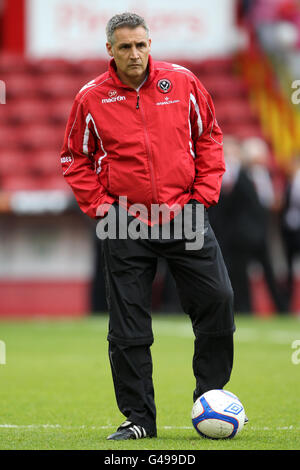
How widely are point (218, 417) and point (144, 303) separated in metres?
0.74

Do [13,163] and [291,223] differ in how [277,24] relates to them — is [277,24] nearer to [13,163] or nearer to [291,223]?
[291,223]

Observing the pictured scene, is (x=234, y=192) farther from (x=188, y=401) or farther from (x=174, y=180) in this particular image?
(x=174, y=180)

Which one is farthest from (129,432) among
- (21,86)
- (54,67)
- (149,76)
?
(54,67)

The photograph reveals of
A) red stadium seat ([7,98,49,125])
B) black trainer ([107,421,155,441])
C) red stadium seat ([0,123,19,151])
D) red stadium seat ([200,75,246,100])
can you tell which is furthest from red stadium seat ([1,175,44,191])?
black trainer ([107,421,155,441])

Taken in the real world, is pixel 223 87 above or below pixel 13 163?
above

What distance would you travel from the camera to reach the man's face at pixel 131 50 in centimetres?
612

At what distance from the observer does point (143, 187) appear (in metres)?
6.17

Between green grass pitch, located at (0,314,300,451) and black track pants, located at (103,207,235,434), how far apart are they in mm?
277

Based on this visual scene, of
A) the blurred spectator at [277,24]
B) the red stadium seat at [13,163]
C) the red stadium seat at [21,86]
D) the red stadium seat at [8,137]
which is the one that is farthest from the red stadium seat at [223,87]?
the red stadium seat at [13,163]

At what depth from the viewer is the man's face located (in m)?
6.12

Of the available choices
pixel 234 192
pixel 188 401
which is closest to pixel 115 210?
pixel 188 401

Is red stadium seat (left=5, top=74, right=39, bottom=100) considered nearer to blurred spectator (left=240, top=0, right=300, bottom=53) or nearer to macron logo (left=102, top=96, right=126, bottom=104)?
blurred spectator (left=240, top=0, right=300, bottom=53)

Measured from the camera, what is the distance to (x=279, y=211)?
56.2ft

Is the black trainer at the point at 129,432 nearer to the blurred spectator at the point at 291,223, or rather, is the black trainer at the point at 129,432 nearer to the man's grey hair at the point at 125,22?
the man's grey hair at the point at 125,22
